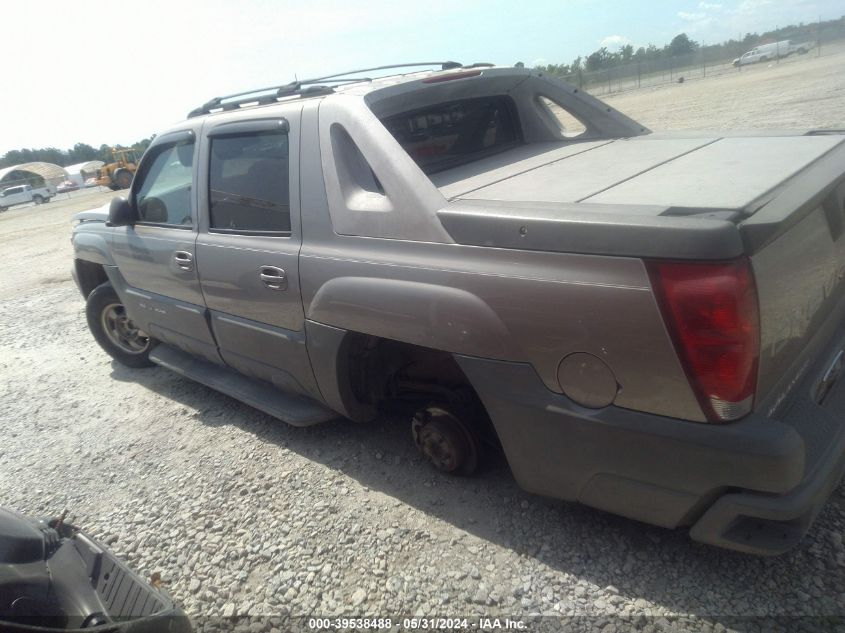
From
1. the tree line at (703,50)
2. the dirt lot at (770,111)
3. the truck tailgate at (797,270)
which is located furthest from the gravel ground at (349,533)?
the tree line at (703,50)

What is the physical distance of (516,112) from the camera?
154 inches

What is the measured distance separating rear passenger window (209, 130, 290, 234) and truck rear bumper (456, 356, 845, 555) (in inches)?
57.9

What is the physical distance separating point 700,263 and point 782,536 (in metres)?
0.95

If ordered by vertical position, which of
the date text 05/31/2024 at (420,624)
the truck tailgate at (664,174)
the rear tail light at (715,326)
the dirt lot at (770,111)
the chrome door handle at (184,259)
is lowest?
the date text 05/31/2024 at (420,624)

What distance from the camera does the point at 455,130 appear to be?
355cm

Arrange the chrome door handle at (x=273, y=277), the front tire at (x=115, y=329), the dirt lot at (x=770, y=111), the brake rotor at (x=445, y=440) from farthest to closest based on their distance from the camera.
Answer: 1. the dirt lot at (x=770, y=111)
2. the front tire at (x=115, y=329)
3. the chrome door handle at (x=273, y=277)
4. the brake rotor at (x=445, y=440)

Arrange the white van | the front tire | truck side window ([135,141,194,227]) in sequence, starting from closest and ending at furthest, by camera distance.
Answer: truck side window ([135,141,194,227]) → the front tire → the white van

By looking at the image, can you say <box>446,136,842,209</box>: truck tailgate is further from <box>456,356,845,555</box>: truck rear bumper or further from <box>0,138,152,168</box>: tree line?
<box>0,138,152,168</box>: tree line

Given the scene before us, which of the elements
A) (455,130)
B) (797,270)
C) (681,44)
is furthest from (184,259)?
(681,44)

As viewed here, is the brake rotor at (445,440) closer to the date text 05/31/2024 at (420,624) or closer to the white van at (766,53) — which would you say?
the date text 05/31/2024 at (420,624)

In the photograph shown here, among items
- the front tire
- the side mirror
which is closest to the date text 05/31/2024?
the side mirror

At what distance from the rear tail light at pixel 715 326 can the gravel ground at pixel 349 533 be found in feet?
2.47

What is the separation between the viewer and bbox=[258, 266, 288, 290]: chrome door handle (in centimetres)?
306

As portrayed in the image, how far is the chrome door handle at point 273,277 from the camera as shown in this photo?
3059 millimetres
